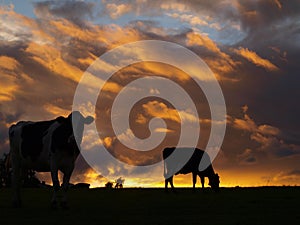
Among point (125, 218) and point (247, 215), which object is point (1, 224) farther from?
point (247, 215)

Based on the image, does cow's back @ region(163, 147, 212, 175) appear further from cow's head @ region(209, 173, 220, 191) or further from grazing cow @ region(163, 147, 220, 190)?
cow's head @ region(209, 173, 220, 191)

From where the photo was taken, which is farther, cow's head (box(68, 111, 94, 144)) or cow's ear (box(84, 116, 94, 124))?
cow's ear (box(84, 116, 94, 124))

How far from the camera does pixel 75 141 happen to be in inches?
717

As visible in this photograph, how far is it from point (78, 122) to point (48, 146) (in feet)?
4.81

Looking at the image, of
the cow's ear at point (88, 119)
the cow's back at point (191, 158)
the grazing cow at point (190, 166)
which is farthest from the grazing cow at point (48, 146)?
the cow's back at point (191, 158)

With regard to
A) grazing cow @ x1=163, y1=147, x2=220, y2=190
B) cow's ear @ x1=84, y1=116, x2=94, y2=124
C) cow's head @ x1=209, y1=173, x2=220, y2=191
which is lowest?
cow's ear @ x1=84, y1=116, x2=94, y2=124

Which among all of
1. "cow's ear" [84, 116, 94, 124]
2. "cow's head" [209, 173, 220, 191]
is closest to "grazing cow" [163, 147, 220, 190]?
"cow's head" [209, 173, 220, 191]

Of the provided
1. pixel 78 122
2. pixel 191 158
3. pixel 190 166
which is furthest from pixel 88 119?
pixel 191 158

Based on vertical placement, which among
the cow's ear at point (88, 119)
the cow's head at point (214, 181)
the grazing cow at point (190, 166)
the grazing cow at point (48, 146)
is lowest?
the grazing cow at point (48, 146)

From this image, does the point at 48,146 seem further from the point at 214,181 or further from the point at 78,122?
the point at 214,181

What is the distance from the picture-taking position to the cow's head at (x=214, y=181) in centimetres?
3812

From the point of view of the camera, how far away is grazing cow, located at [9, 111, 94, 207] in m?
18.4

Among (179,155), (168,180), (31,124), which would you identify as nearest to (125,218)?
(31,124)

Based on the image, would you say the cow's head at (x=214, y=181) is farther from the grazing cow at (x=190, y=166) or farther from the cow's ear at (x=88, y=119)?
the cow's ear at (x=88, y=119)
